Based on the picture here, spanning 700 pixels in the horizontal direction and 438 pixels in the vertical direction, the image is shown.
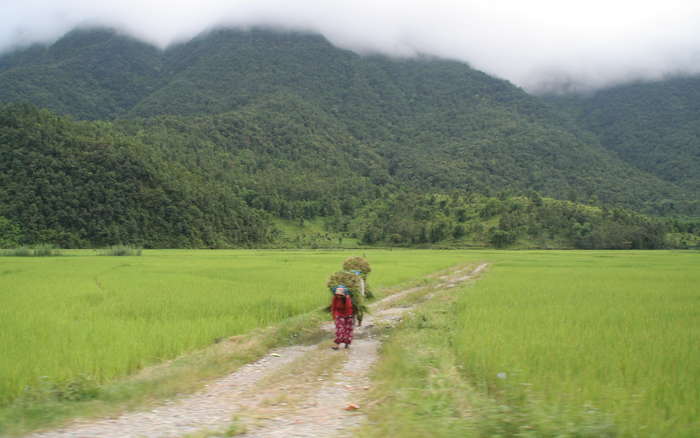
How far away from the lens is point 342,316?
9.57 meters

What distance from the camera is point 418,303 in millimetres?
17250

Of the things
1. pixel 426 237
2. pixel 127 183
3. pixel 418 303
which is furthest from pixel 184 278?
pixel 426 237

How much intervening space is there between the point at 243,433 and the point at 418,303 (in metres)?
12.9

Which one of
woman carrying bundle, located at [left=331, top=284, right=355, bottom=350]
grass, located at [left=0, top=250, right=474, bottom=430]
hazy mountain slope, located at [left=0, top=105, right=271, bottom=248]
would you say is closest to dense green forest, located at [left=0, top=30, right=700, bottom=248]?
hazy mountain slope, located at [left=0, top=105, right=271, bottom=248]

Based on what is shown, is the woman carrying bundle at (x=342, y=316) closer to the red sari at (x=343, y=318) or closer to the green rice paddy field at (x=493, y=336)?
the red sari at (x=343, y=318)

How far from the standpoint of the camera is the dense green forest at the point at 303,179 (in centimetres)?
7138

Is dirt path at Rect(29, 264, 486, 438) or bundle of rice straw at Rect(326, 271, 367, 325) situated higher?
bundle of rice straw at Rect(326, 271, 367, 325)

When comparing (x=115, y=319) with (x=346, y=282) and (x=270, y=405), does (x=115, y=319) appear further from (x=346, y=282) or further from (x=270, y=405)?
(x=270, y=405)

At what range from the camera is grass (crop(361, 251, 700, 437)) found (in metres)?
4.70

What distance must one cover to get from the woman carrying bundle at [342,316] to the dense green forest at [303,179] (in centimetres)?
6628

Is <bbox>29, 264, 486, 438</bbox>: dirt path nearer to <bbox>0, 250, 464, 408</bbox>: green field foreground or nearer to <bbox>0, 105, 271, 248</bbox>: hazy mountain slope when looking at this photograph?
<bbox>0, 250, 464, 408</bbox>: green field foreground

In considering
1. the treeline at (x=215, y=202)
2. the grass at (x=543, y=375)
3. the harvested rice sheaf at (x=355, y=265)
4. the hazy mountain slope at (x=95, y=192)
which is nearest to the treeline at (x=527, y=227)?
the treeline at (x=215, y=202)

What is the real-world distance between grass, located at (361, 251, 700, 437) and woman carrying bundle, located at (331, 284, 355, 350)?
952 mm

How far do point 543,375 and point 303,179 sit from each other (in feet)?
392
